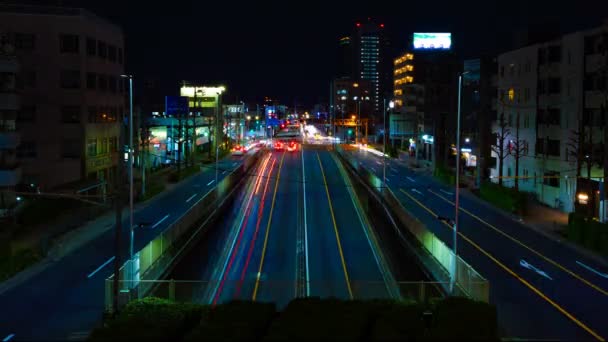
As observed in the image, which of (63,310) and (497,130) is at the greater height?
(497,130)

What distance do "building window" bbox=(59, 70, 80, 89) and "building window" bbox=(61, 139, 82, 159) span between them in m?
3.91

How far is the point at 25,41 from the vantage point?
48250 millimetres

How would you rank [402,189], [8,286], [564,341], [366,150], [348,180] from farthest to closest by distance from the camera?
[366,150] → [348,180] → [402,189] → [8,286] → [564,341]

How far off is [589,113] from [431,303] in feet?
95.4

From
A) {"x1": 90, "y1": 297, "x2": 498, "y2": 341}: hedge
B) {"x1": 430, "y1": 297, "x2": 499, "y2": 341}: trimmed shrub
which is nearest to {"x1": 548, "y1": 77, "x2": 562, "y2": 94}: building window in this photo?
{"x1": 430, "y1": 297, "x2": 499, "y2": 341}: trimmed shrub

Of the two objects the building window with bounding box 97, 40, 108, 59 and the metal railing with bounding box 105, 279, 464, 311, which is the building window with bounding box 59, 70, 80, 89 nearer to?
the building window with bounding box 97, 40, 108, 59

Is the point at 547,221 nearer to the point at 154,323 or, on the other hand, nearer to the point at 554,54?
the point at 554,54

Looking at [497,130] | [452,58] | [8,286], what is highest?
[452,58]

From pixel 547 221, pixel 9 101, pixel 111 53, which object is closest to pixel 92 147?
pixel 111 53

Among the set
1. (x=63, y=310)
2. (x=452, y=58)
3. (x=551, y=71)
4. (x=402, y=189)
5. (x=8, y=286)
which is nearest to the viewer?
(x=63, y=310)

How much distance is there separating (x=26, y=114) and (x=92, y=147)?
20.6ft

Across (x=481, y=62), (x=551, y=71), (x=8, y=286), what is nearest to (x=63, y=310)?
(x=8, y=286)

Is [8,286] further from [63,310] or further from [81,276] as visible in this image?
[63,310]

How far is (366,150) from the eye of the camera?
99.5m
